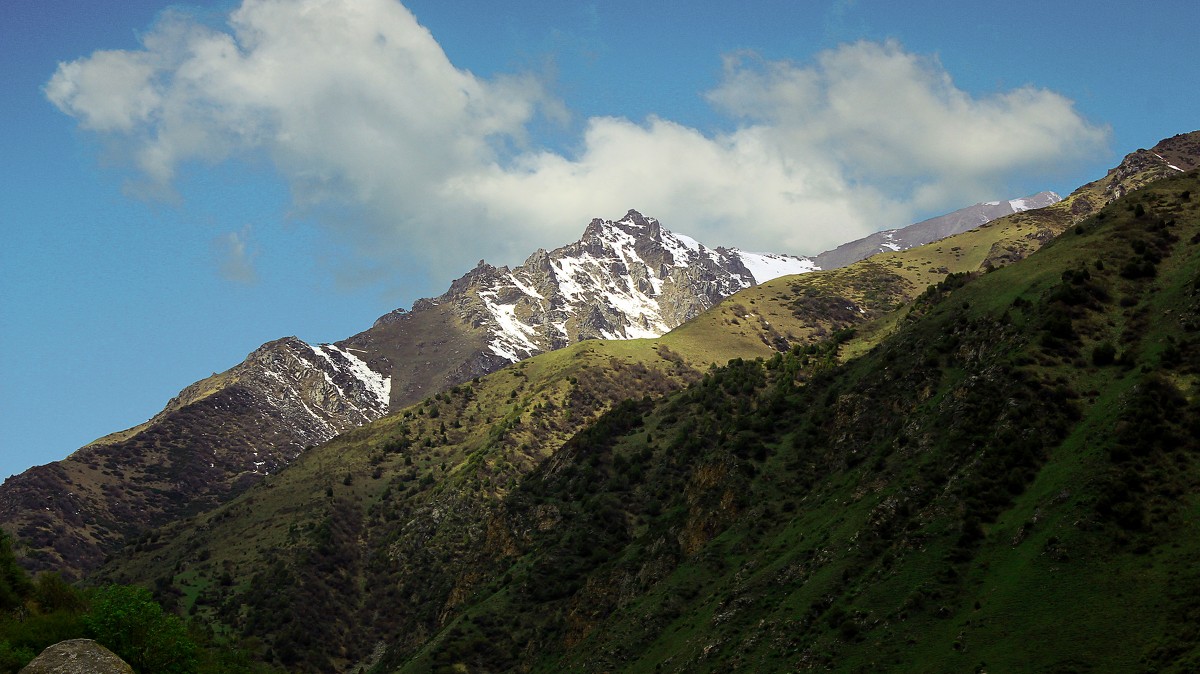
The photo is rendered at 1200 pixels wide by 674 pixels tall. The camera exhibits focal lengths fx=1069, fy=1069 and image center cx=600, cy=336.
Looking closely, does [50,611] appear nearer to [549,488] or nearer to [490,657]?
[490,657]

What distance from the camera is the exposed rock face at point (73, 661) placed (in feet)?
165

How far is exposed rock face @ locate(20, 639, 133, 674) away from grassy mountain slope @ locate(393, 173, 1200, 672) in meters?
50.0

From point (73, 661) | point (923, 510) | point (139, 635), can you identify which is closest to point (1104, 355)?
point (923, 510)

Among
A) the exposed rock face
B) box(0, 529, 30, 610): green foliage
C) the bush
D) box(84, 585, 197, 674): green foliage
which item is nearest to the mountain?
the bush

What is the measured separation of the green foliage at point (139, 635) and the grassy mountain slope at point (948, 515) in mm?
43116

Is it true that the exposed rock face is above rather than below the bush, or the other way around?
above

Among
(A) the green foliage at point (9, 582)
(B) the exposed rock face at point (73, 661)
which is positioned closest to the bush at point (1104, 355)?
(B) the exposed rock face at point (73, 661)

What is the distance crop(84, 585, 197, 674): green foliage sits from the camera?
71438 mm

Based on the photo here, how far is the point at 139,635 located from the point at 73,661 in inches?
948

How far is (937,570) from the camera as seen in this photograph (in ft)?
267

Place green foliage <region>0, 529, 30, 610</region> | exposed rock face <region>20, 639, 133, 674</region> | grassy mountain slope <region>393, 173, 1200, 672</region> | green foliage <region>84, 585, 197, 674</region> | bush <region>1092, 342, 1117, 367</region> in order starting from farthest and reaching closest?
bush <region>1092, 342, 1117, 367</region> < green foliage <region>0, 529, 30, 610</region> < green foliage <region>84, 585, 197, 674</region> < grassy mountain slope <region>393, 173, 1200, 672</region> < exposed rock face <region>20, 639, 133, 674</region>

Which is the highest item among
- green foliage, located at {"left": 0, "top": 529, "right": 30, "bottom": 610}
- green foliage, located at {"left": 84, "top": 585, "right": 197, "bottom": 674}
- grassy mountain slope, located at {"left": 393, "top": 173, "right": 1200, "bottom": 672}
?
green foliage, located at {"left": 0, "top": 529, "right": 30, "bottom": 610}

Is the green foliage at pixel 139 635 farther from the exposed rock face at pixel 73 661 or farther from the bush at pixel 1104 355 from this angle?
the bush at pixel 1104 355

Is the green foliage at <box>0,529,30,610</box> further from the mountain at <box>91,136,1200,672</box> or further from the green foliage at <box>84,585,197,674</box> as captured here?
the mountain at <box>91,136,1200,672</box>
